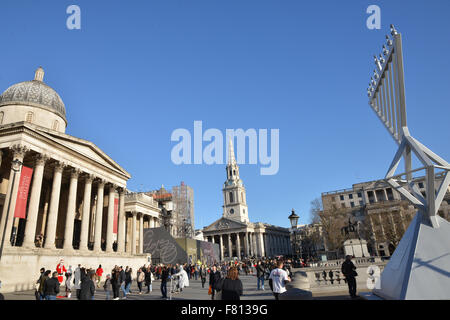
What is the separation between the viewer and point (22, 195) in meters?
19.4

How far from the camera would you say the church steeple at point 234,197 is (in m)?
105

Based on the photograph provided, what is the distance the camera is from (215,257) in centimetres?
4725

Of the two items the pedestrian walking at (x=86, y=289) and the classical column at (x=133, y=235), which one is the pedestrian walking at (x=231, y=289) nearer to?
the pedestrian walking at (x=86, y=289)

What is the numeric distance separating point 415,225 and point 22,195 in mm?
22723

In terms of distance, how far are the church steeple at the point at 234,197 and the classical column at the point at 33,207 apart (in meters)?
85.4

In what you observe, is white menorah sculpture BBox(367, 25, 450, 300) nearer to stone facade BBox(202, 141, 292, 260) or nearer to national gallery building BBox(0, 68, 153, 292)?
national gallery building BBox(0, 68, 153, 292)

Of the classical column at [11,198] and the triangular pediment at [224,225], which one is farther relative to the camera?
the triangular pediment at [224,225]

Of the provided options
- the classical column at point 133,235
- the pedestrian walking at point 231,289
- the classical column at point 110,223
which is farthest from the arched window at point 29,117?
the pedestrian walking at point 231,289

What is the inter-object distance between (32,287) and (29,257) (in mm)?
2066

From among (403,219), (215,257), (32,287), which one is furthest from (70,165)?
(403,219)

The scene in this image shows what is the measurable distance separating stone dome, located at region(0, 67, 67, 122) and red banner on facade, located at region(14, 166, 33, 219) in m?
12.7

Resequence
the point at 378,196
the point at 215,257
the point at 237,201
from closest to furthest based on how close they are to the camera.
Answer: the point at 215,257 → the point at 378,196 → the point at 237,201

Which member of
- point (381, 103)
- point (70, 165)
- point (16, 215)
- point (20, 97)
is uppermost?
point (20, 97)
